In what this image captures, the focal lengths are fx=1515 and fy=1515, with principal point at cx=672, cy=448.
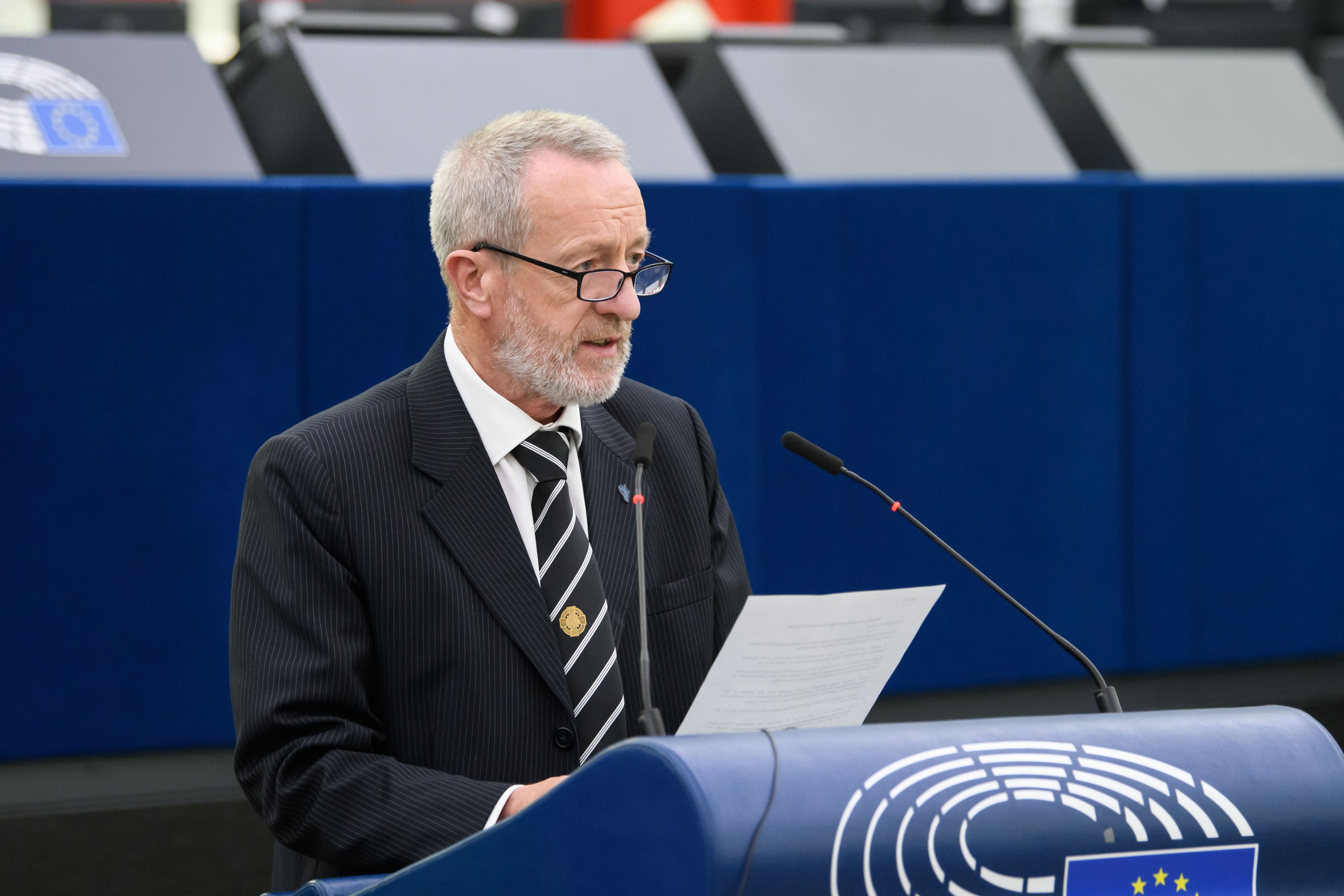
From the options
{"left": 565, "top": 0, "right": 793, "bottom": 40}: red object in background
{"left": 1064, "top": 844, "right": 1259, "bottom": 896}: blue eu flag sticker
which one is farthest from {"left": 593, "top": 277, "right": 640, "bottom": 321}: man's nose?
{"left": 565, "top": 0, "right": 793, "bottom": 40}: red object in background

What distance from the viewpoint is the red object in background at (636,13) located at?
6.37m

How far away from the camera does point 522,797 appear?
1.48 metres

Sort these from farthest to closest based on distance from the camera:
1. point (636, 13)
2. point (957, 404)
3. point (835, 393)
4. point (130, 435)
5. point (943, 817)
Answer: point (636, 13)
point (957, 404)
point (835, 393)
point (130, 435)
point (943, 817)

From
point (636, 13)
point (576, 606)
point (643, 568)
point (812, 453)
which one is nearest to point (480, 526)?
point (576, 606)

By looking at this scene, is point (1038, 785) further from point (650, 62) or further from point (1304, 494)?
point (1304, 494)

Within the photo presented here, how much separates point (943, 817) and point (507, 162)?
3.09 feet

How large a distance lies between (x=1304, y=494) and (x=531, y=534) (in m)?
2.66

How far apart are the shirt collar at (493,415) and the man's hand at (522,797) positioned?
1.33ft

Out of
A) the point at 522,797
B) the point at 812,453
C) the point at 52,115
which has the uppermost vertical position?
the point at 52,115

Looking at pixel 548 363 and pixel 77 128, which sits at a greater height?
pixel 77 128

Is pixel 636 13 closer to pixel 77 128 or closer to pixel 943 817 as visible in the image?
pixel 77 128

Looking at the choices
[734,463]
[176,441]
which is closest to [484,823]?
[176,441]

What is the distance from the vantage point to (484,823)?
1465 mm

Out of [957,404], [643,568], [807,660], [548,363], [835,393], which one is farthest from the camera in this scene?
[957,404]
